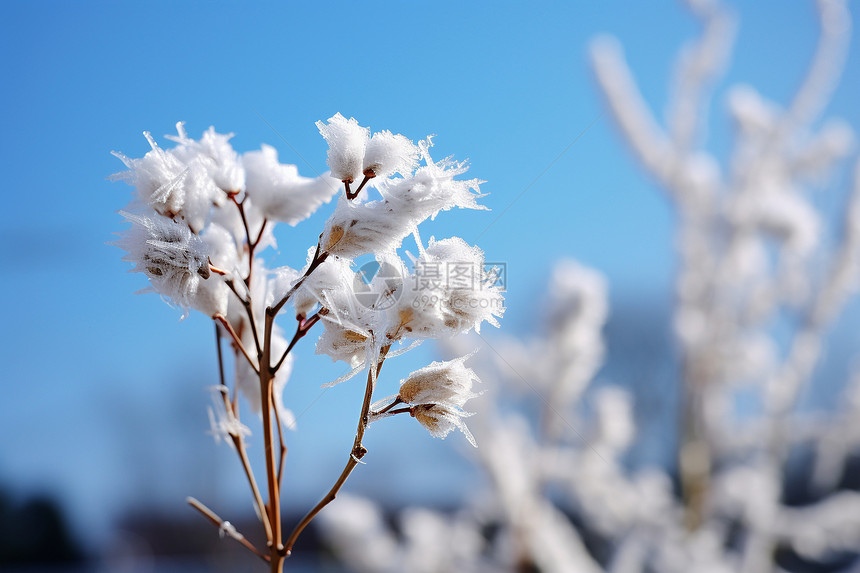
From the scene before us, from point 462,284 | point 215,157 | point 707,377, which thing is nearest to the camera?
point 462,284

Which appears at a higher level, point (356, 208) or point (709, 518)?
point (709, 518)

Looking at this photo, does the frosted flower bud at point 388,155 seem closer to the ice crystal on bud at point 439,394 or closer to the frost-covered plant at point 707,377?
the ice crystal on bud at point 439,394

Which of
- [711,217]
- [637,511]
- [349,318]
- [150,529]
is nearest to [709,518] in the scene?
Result: [637,511]

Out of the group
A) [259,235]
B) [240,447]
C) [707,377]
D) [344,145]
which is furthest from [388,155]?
[707,377]

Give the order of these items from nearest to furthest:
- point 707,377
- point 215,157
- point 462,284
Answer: point 462,284 < point 215,157 < point 707,377

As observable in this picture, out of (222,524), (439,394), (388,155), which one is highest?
(388,155)

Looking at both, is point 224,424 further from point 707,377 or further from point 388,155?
point 707,377

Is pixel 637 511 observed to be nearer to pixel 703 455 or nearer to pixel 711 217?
pixel 703 455
